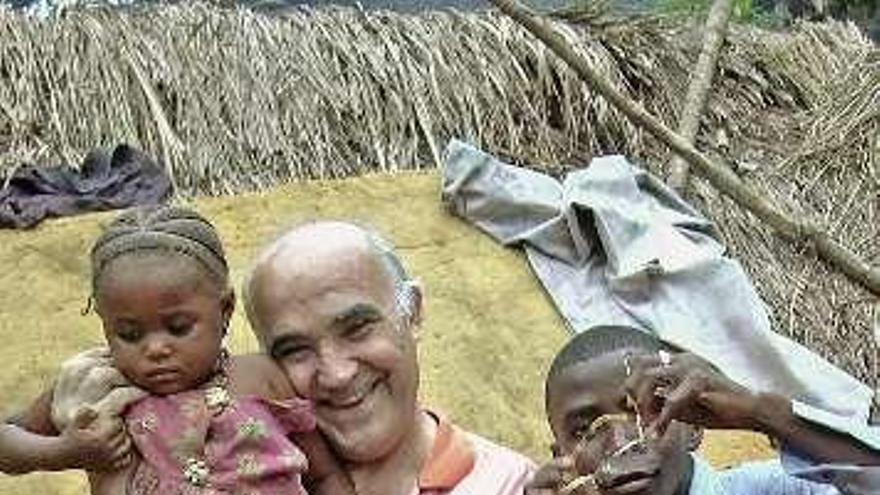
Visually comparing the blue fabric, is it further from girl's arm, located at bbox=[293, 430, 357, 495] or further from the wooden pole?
the wooden pole

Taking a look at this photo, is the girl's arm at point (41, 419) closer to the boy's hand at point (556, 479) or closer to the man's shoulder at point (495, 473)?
the man's shoulder at point (495, 473)

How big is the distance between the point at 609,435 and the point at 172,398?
2.19 ft

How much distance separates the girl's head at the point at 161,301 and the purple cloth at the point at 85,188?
2798 millimetres

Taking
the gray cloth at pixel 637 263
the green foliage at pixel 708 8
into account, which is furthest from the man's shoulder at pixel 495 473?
the green foliage at pixel 708 8

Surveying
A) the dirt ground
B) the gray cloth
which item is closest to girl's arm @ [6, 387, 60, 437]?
the dirt ground

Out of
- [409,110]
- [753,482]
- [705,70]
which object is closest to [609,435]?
[753,482]

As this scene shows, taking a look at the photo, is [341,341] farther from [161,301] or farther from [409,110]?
[409,110]

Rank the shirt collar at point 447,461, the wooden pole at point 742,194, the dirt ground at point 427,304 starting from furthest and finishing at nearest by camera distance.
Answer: the dirt ground at point 427,304
the wooden pole at point 742,194
the shirt collar at point 447,461

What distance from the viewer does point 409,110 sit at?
6004mm

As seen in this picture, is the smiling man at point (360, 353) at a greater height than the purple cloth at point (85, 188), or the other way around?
the smiling man at point (360, 353)

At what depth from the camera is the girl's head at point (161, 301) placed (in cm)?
243

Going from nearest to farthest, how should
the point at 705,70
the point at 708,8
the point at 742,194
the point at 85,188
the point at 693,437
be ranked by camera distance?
the point at 693,437 → the point at 742,194 → the point at 85,188 → the point at 705,70 → the point at 708,8

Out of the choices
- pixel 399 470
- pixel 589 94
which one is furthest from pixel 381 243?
pixel 589 94

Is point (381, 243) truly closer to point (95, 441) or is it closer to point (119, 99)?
point (95, 441)
